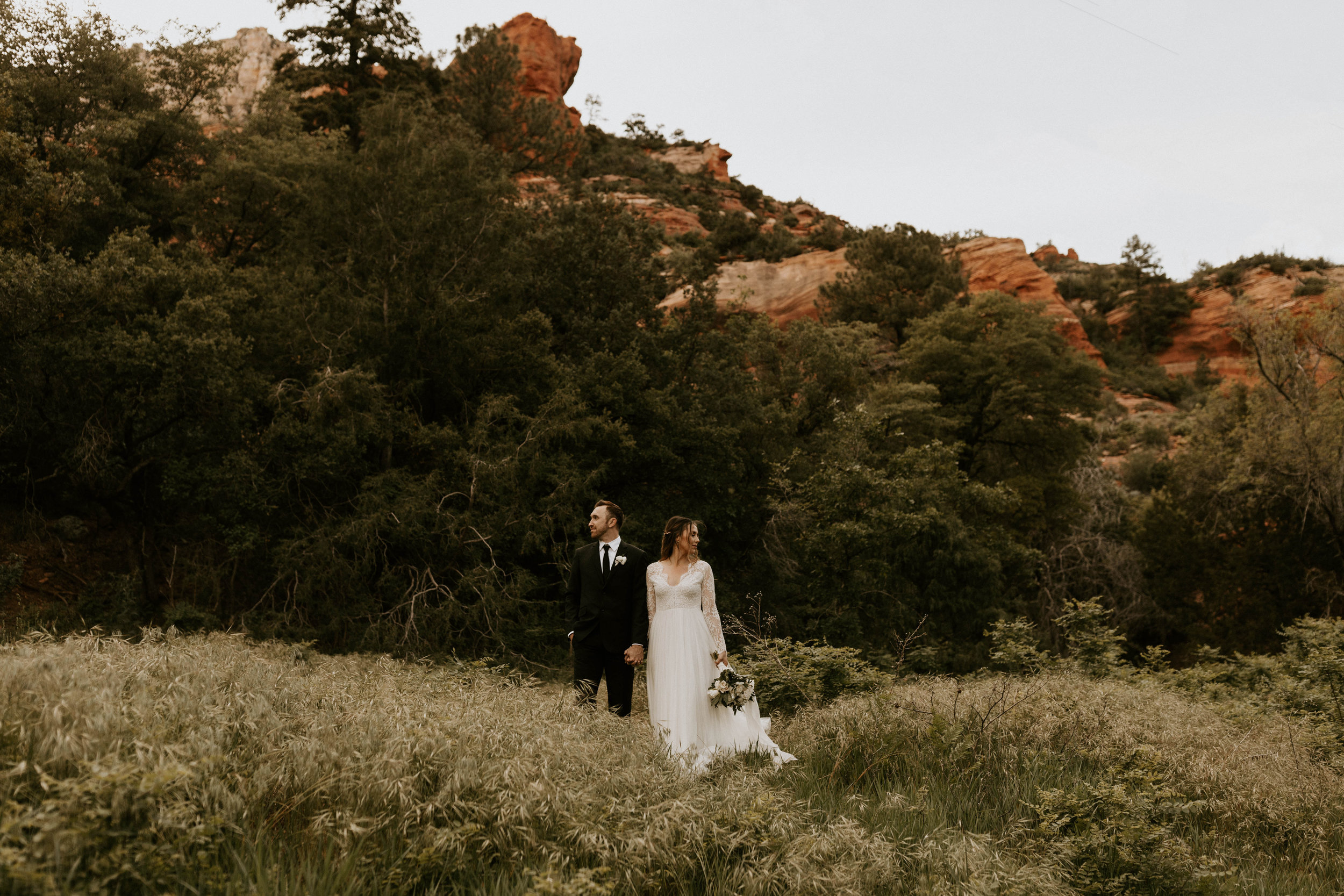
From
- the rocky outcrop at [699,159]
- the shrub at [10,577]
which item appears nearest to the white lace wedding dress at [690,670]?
the shrub at [10,577]

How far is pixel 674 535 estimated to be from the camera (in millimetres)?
6160

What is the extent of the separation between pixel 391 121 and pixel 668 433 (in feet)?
28.6

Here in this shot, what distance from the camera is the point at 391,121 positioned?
17.5m

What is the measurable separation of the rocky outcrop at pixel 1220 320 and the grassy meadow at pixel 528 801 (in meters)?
50.8

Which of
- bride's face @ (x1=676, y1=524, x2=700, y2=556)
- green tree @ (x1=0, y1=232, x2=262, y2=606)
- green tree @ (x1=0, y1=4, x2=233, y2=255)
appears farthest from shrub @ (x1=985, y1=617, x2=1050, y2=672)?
green tree @ (x1=0, y1=4, x2=233, y2=255)

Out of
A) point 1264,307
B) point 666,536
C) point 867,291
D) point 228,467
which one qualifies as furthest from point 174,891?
point 1264,307

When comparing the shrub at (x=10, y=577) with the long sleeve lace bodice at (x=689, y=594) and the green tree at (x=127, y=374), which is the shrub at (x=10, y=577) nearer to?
the green tree at (x=127, y=374)

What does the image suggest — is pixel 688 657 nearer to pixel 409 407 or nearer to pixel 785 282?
pixel 409 407

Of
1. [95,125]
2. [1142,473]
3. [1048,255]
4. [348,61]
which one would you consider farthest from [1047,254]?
[95,125]

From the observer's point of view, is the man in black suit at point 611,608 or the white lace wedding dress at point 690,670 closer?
the white lace wedding dress at point 690,670

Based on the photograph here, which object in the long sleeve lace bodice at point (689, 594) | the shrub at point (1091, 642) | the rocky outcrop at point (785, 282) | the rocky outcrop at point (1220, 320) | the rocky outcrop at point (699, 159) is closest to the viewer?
the long sleeve lace bodice at point (689, 594)

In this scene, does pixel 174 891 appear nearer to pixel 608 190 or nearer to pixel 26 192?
pixel 26 192

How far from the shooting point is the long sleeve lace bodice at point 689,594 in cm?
620

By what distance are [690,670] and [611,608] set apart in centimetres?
76
